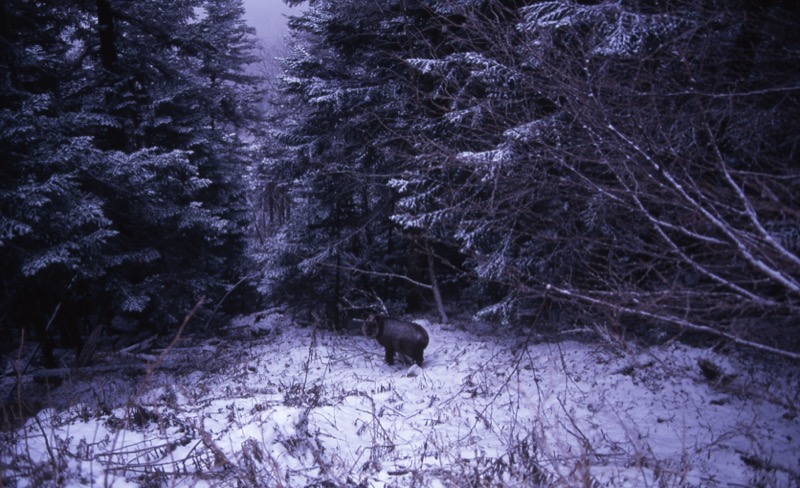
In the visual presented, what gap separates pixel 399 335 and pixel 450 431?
330cm

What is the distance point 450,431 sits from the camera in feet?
18.1

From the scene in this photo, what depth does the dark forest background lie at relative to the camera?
422 centimetres

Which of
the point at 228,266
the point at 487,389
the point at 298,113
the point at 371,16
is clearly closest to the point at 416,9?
the point at 371,16

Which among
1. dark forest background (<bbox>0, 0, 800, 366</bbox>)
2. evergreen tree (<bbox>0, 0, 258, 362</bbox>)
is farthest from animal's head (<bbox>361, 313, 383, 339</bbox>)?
evergreen tree (<bbox>0, 0, 258, 362</bbox>)

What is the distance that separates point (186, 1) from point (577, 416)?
16.6 m

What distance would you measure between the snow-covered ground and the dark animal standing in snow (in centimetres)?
37

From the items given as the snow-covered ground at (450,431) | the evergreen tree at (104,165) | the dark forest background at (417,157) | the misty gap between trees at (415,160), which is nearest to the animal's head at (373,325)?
the snow-covered ground at (450,431)

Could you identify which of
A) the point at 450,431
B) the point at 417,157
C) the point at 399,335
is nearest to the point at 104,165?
the point at 399,335

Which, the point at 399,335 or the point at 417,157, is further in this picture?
the point at 399,335

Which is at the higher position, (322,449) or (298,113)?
(298,113)

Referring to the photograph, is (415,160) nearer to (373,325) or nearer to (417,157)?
(417,157)

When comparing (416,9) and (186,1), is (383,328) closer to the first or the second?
(416,9)

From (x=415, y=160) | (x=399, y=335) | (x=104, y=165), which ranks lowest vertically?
(x=399, y=335)

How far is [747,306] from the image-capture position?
2.77 metres
